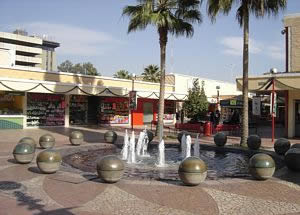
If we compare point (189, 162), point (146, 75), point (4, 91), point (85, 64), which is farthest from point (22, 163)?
point (85, 64)

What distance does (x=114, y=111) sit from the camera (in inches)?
1249

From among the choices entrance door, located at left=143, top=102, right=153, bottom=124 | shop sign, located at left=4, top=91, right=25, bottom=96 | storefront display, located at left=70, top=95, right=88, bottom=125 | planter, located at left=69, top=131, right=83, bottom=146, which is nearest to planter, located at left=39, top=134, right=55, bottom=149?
planter, located at left=69, top=131, right=83, bottom=146

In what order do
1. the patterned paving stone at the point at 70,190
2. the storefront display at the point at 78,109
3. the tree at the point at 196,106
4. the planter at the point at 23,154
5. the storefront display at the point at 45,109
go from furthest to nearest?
the storefront display at the point at 78,109
the tree at the point at 196,106
the storefront display at the point at 45,109
the planter at the point at 23,154
the patterned paving stone at the point at 70,190

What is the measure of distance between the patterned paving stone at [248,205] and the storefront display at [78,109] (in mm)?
22263

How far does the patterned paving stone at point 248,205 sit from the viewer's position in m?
6.68

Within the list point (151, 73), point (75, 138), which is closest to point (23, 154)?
point (75, 138)

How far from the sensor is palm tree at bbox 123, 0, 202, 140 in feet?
60.1

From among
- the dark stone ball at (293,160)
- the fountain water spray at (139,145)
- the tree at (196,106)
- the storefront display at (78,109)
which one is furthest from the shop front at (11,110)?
the dark stone ball at (293,160)

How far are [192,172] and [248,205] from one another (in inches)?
64.4

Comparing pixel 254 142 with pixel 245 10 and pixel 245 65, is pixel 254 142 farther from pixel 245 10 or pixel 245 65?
pixel 245 10

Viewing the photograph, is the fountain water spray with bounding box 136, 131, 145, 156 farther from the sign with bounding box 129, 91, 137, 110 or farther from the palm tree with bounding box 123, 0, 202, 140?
the sign with bounding box 129, 91, 137, 110

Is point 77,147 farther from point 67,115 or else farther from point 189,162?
point 67,115

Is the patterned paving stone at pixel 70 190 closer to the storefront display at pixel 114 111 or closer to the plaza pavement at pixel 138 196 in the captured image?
the plaza pavement at pixel 138 196

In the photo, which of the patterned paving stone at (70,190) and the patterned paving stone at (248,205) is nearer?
the patterned paving stone at (248,205)
